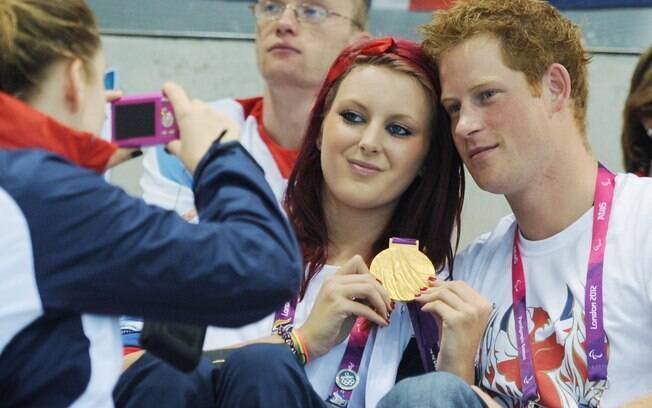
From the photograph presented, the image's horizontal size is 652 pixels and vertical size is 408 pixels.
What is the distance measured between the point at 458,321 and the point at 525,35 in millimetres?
547

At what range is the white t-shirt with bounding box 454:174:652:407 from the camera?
1.77 metres

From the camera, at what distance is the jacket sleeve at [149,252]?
50.0 inches

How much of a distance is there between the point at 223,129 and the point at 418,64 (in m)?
0.69

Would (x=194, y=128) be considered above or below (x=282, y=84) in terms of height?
above

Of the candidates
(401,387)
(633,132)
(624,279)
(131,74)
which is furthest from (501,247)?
(131,74)

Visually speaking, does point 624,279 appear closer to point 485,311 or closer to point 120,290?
point 485,311

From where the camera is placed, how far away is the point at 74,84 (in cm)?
138

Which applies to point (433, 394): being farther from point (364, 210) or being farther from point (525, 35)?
point (525, 35)

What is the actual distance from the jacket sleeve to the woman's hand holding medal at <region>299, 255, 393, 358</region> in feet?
1.56

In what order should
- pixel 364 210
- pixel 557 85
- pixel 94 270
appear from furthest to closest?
pixel 364 210 < pixel 557 85 < pixel 94 270

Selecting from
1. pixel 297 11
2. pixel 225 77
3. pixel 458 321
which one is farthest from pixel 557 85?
pixel 225 77

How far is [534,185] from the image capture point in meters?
1.95

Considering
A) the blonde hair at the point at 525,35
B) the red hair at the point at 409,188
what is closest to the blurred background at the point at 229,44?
the red hair at the point at 409,188

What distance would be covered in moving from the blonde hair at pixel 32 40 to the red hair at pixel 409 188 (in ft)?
2.76
